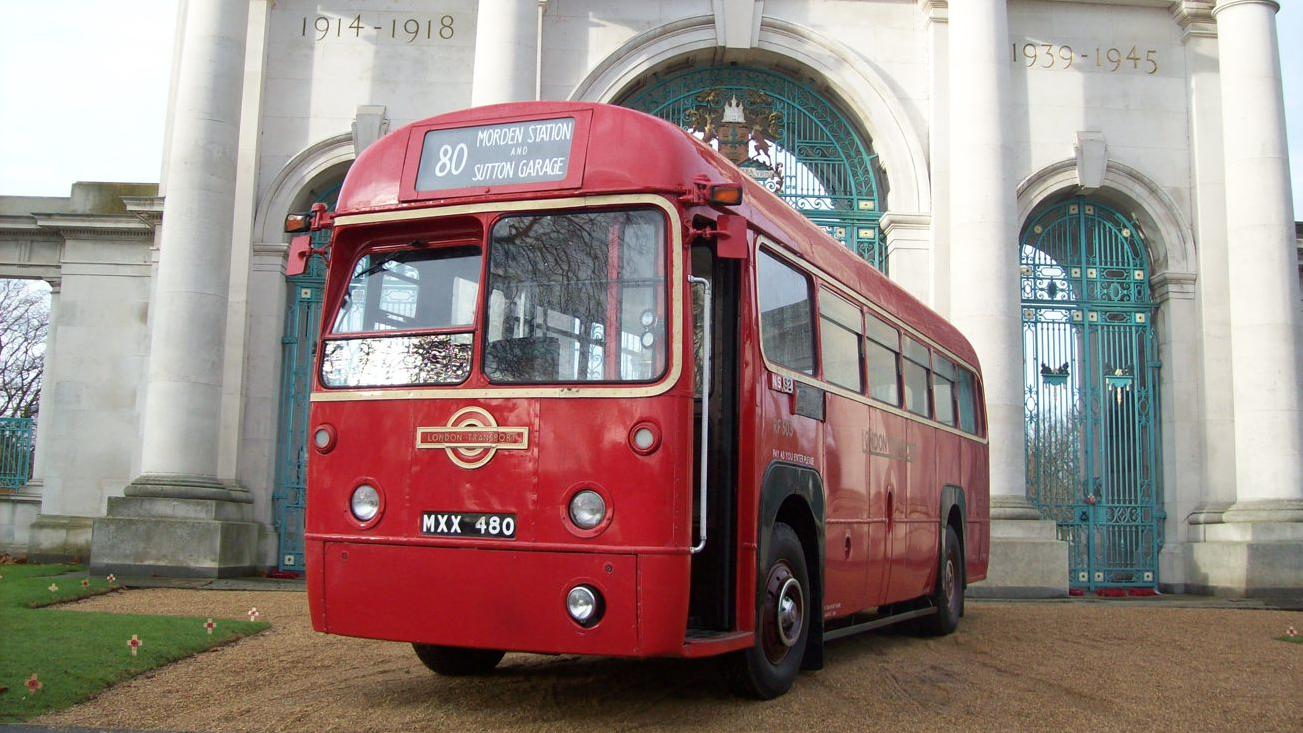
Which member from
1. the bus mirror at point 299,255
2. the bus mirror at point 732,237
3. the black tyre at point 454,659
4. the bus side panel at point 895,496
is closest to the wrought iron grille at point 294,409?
the bus side panel at point 895,496

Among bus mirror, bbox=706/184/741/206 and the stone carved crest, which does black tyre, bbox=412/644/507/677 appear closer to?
bus mirror, bbox=706/184/741/206

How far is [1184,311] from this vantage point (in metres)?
18.6

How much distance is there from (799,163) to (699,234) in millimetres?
13089

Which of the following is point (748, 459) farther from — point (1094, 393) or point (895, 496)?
point (1094, 393)

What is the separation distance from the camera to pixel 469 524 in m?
6.09

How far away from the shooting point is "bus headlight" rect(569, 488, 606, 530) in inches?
233

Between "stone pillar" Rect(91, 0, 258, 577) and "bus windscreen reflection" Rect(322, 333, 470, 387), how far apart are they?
998cm

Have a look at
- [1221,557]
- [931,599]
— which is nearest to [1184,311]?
[1221,557]

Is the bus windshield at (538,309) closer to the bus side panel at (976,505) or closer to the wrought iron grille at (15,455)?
the bus side panel at (976,505)

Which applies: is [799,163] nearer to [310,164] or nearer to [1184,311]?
[1184,311]

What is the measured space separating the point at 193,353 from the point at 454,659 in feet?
33.0

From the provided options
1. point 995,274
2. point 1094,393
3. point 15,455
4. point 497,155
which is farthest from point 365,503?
point 15,455

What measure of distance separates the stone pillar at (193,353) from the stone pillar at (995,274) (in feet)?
32.4

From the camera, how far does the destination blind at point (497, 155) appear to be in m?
6.44
